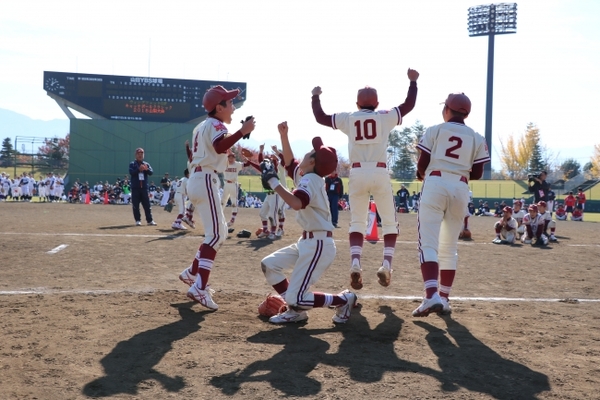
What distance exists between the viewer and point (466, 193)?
21.5 feet

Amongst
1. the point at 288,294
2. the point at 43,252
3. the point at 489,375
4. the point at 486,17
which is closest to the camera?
the point at 489,375

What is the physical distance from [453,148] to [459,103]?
1.91 ft

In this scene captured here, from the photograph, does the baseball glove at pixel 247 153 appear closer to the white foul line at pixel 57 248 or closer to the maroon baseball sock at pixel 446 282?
the maroon baseball sock at pixel 446 282

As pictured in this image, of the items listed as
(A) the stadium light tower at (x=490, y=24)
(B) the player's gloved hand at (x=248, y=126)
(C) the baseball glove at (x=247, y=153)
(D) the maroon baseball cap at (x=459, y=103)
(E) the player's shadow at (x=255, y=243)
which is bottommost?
(E) the player's shadow at (x=255, y=243)

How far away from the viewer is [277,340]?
17.8 ft

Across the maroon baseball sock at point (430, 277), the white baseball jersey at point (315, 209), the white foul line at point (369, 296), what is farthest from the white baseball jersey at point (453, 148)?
the white foul line at point (369, 296)

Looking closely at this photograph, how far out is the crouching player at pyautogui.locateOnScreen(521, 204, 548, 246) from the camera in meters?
15.9

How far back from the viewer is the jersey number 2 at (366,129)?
24.5 feet

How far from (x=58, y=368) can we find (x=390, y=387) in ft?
7.92

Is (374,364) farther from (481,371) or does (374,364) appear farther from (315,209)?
(315,209)

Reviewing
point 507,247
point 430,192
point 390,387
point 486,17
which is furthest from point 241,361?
point 486,17

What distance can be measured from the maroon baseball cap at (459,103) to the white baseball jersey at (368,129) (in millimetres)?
944

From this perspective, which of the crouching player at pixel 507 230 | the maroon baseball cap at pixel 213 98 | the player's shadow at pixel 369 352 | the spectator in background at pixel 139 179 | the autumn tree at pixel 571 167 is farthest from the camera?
the autumn tree at pixel 571 167

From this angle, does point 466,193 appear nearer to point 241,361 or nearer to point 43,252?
point 241,361
